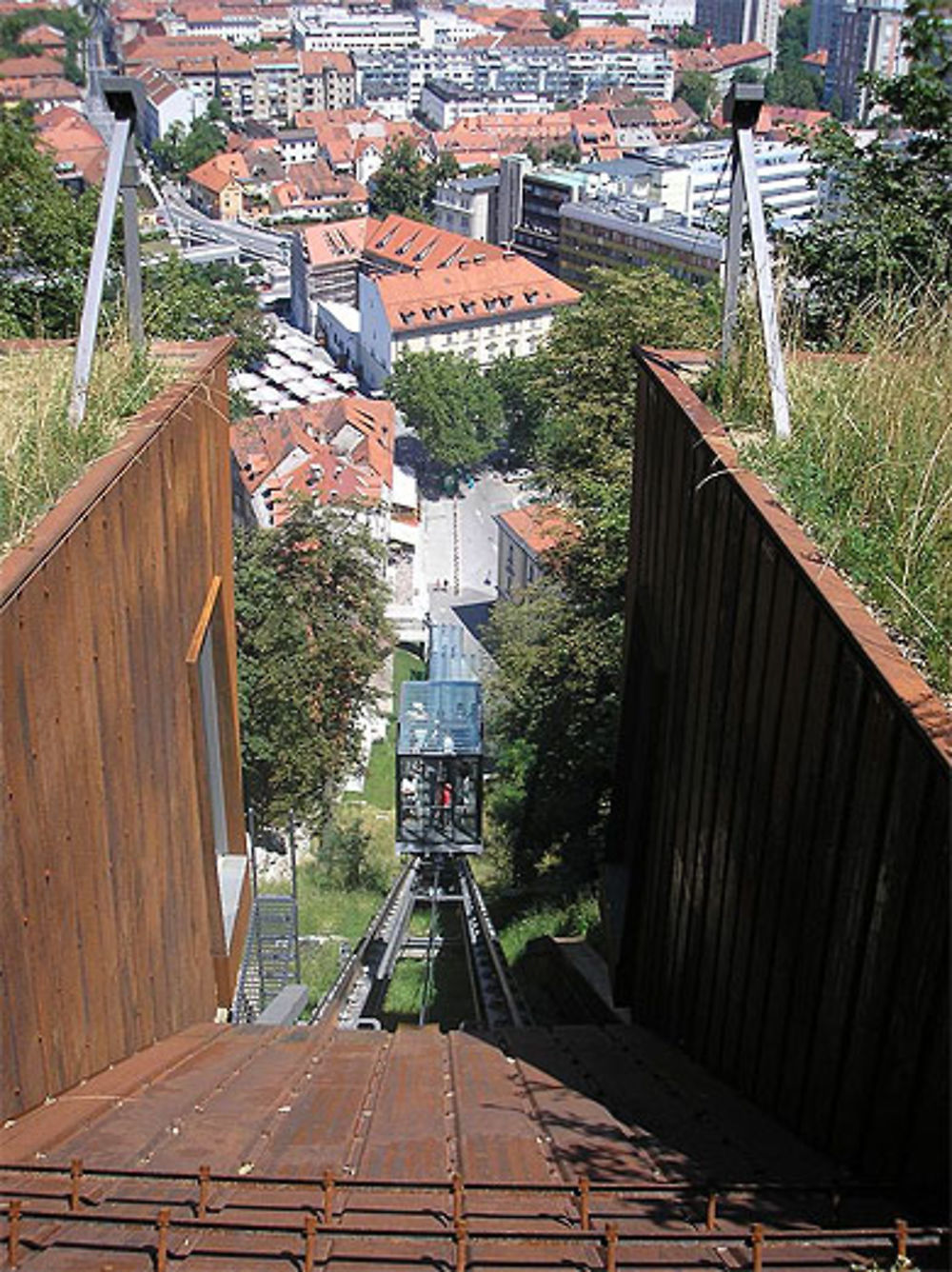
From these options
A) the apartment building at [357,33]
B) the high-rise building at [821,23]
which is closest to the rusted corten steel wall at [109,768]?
the apartment building at [357,33]

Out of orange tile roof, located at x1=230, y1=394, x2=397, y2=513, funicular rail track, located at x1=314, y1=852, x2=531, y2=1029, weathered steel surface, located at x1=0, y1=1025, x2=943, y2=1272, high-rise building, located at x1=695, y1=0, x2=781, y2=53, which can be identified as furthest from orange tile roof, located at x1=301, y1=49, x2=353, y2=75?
weathered steel surface, located at x1=0, y1=1025, x2=943, y2=1272

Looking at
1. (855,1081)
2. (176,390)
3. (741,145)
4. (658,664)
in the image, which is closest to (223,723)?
(176,390)

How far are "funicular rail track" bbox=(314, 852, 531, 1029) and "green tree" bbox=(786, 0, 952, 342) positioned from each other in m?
4.65

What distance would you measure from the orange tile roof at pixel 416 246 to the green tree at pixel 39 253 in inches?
1456

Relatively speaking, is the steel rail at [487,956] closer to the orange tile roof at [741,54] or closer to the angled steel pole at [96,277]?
the angled steel pole at [96,277]

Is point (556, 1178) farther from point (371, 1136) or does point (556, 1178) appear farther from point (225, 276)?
point (225, 276)

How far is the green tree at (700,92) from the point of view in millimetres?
91500

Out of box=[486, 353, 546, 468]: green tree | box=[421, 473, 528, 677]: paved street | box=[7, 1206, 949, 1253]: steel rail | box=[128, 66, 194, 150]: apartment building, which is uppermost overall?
box=[128, 66, 194, 150]: apartment building

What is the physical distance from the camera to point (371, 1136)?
3.35 meters

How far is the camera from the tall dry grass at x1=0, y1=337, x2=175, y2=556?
3963mm

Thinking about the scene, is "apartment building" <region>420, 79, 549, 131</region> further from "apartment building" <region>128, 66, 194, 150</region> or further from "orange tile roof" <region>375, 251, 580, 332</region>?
"orange tile roof" <region>375, 251, 580, 332</region>

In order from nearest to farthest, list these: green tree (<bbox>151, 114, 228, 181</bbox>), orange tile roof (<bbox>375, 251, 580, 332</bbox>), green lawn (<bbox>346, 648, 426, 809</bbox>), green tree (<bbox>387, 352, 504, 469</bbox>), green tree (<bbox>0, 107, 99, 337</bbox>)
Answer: green tree (<bbox>0, 107, 99, 337</bbox>) < green lawn (<bbox>346, 648, 426, 809</bbox>) < green tree (<bbox>387, 352, 504, 469</bbox>) < orange tile roof (<bbox>375, 251, 580, 332</bbox>) < green tree (<bbox>151, 114, 228, 181</bbox>)

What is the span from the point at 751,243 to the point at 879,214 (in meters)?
4.80

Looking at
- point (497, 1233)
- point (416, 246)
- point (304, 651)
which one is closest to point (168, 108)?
point (416, 246)
